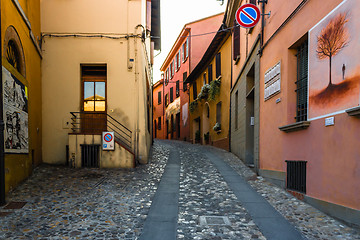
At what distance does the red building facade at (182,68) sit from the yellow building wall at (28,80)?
494 inches

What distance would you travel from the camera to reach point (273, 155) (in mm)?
7758

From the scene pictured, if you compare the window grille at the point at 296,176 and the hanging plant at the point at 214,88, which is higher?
the hanging plant at the point at 214,88

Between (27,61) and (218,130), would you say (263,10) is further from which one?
(218,130)

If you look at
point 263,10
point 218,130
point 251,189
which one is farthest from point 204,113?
point 251,189

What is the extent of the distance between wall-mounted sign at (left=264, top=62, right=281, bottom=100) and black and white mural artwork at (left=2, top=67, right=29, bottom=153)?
6.46 meters

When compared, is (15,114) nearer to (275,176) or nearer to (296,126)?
(296,126)

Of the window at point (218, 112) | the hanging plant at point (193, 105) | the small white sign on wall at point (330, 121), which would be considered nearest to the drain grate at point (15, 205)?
Answer: the small white sign on wall at point (330, 121)

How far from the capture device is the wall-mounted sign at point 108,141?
960 centimetres

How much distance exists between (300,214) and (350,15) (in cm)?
346

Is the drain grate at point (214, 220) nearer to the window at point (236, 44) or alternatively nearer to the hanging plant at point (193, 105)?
the window at point (236, 44)

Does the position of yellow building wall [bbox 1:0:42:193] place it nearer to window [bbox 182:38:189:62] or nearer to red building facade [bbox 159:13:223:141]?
red building facade [bbox 159:13:223:141]

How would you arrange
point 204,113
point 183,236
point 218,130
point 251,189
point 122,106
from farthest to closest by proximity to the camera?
point 204,113, point 218,130, point 122,106, point 251,189, point 183,236

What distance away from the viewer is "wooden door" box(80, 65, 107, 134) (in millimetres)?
10680

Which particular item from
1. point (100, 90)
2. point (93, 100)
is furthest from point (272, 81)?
point (93, 100)
